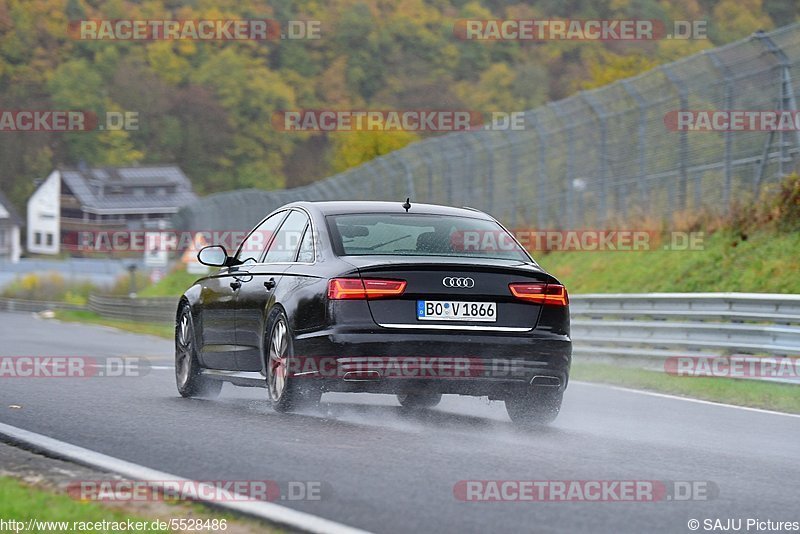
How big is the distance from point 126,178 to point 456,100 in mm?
37296

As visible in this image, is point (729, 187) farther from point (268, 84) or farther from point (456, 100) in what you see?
point (268, 84)

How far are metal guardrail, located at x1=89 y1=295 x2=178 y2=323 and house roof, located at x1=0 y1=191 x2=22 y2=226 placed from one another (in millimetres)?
84518

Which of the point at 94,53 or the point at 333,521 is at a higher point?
the point at 94,53

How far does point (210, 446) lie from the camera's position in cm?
796

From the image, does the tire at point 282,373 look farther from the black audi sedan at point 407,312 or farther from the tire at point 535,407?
the tire at point 535,407


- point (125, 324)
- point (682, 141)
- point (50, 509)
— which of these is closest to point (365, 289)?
point (50, 509)

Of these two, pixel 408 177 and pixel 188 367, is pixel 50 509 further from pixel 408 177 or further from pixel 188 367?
pixel 408 177

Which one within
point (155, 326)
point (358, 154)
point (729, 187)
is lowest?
point (155, 326)

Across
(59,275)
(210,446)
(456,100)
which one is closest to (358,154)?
(59,275)

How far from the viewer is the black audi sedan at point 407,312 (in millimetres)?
9109

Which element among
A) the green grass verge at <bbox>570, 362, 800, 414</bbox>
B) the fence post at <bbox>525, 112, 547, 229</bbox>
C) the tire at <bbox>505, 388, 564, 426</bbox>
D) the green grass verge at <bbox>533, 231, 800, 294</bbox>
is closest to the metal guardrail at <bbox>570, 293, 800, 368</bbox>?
the green grass verge at <bbox>570, 362, 800, 414</bbox>

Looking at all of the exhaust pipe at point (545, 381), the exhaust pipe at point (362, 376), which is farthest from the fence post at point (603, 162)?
the exhaust pipe at point (362, 376)

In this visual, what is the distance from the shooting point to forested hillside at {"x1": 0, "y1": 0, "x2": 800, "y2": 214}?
12938 centimetres

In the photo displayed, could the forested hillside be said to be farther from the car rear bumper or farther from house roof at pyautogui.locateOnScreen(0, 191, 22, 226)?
the car rear bumper
